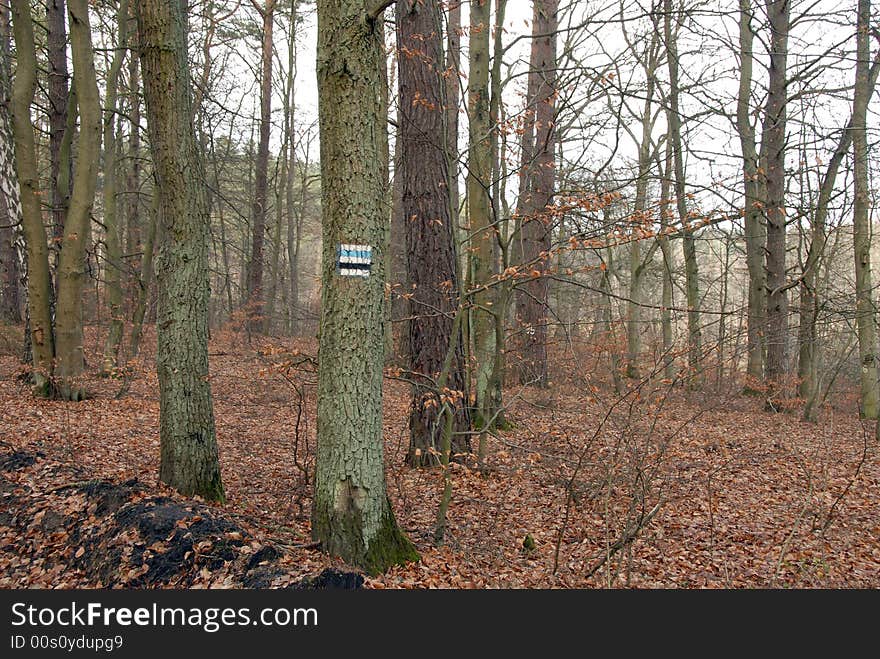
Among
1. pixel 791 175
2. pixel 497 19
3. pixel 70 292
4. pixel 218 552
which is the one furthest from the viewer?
pixel 791 175

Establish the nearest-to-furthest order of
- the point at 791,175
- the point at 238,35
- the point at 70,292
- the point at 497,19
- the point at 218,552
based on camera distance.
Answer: the point at 218,552
the point at 497,19
the point at 70,292
the point at 791,175
the point at 238,35

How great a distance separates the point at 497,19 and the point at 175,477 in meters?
6.66

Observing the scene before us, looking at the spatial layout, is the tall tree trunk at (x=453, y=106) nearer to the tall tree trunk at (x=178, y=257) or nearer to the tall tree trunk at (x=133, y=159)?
the tall tree trunk at (x=178, y=257)

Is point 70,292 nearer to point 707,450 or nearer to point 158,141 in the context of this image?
point 158,141

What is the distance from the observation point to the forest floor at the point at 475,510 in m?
4.22

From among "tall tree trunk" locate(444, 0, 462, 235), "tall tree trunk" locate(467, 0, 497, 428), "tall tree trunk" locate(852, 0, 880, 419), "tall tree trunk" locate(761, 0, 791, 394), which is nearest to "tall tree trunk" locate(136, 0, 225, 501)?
"tall tree trunk" locate(444, 0, 462, 235)

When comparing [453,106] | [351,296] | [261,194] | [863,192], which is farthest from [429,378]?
[261,194]

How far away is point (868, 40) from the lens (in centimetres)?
1017

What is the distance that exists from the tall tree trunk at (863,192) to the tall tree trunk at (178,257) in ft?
31.5

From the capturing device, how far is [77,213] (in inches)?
346

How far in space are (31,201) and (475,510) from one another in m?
7.60

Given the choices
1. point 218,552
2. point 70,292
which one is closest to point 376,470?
point 218,552

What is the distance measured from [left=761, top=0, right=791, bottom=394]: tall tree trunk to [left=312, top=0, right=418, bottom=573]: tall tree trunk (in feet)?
33.0

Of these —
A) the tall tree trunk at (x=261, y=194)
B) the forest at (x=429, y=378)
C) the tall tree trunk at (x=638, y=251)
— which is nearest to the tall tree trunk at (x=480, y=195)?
the forest at (x=429, y=378)
